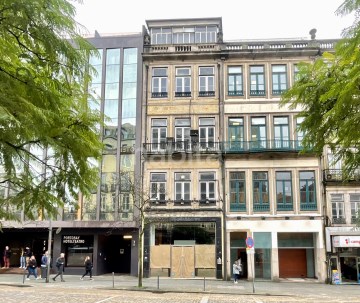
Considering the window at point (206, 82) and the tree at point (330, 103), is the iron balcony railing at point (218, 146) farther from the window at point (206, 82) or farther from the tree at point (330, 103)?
the tree at point (330, 103)

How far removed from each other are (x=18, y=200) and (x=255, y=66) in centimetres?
2936

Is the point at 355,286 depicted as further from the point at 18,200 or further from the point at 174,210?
the point at 18,200

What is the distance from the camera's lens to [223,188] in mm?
30703

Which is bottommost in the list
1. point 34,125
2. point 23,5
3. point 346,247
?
point 346,247

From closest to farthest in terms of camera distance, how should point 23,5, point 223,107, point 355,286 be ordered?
point 23,5 < point 355,286 < point 223,107

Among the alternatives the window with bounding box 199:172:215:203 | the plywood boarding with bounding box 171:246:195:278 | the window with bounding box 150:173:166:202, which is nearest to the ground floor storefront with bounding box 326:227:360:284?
the window with bounding box 199:172:215:203

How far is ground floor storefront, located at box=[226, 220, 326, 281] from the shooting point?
96.6ft

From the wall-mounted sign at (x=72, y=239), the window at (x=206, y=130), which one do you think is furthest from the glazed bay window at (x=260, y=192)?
the wall-mounted sign at (x=72, y=239)

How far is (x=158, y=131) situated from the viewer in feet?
105

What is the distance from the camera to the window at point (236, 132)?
31.4 metres

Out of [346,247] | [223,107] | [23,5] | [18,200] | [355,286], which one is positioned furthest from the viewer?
[223,107]

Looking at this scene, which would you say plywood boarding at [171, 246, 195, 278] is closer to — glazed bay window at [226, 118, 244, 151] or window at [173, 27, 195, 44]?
glazed bay window at [226, 118, 244, 151]

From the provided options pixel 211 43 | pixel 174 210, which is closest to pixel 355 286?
pixel 174 210

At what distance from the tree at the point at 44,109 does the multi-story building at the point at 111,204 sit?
82.5ft
